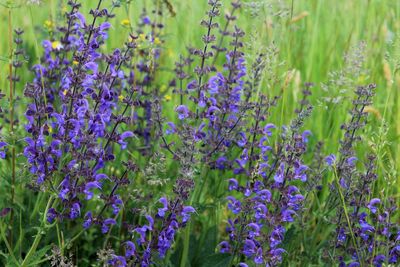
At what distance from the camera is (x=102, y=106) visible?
2430 millimetres

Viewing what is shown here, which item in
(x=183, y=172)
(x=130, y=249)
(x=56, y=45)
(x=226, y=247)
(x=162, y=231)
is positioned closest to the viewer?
(x=183, y=172)

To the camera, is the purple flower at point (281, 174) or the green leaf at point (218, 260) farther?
the green leaf at point (218, 260)

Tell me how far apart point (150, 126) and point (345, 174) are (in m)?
1.08

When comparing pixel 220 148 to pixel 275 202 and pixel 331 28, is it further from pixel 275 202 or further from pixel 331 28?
pixel 331 28

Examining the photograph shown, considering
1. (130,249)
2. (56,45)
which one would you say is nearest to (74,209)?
(130,249)

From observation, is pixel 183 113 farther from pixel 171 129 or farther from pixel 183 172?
pixel 183 172

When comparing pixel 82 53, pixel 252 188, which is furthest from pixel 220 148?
pixel 82 53

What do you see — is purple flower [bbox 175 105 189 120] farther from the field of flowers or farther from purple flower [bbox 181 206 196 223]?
purple flower [bbox 181 206 196 223]

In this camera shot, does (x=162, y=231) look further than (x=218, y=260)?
No

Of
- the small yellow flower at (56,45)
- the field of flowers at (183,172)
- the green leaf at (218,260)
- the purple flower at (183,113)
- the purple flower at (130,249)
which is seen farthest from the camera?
the small yellow flower at (56,45)

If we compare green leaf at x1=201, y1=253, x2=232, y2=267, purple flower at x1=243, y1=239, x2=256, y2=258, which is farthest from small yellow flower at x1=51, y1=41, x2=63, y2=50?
purple flower at x1=243, y1=239, x2=256, y2=258

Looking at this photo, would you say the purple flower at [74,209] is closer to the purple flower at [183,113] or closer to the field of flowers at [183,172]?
the field of flowers at [183,172]

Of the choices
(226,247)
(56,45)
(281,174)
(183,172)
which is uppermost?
(56,45)

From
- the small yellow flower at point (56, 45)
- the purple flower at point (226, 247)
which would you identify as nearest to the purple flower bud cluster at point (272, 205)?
the purple flower at point (226, 247)
